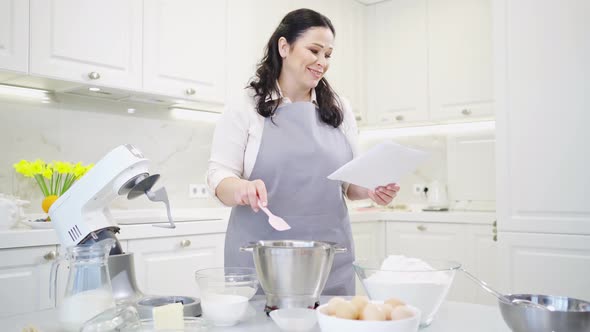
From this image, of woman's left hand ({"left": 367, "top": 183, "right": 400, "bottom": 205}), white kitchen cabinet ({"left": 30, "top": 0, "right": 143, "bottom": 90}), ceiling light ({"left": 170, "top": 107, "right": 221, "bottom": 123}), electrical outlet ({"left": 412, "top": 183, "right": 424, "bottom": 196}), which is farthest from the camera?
electrical outlet ({"left": 412, "top": 183, "right": 424, "bottom": 196})

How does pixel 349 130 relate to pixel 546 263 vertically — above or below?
above

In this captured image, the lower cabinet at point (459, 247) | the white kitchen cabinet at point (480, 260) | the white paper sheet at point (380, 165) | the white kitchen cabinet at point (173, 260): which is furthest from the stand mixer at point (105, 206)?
the white kitchen cabinet at point (480, 260)

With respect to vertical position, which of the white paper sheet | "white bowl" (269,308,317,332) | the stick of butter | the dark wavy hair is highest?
the dark wavy hair

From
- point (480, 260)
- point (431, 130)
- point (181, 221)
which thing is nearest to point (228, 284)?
point (181, 221)

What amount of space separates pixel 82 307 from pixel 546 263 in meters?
2.29

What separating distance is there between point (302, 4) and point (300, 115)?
6.77 feet

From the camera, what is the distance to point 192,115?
321cm

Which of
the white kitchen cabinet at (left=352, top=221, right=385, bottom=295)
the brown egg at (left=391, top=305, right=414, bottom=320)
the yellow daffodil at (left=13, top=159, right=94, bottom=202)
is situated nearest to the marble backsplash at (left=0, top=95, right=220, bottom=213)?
the yellow daffodil at (left=13, top=159, right=94, bottom=202)

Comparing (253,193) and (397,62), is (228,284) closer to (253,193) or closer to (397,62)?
(253,193)

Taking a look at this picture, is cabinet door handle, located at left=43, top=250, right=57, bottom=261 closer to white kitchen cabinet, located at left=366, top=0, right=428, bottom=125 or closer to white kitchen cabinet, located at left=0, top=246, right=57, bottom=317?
white kitchen cabinet, located at left=0, top=246, right=57, bottom=317

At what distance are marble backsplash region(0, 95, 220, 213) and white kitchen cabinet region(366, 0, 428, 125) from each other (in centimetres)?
134

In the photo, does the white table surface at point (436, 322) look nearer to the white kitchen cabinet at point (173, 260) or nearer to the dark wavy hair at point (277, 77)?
the dark wavy hair at point (277, 77)

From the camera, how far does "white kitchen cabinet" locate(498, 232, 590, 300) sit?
8.18ft

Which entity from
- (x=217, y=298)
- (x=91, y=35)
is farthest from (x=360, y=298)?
(x=91, y=35)
